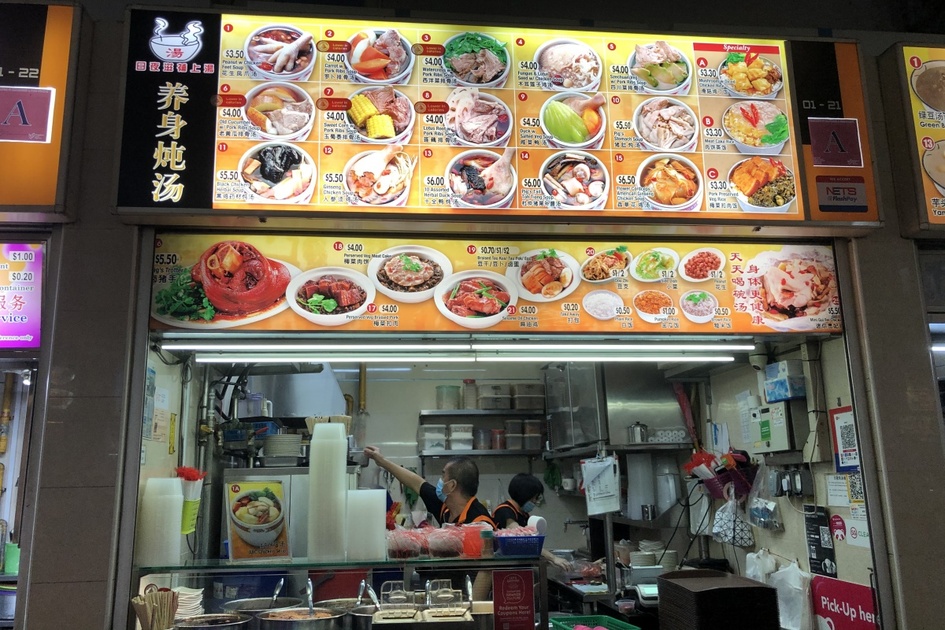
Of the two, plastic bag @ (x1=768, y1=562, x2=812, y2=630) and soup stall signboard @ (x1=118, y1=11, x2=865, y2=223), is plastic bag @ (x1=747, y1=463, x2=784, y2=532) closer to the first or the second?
plastic bag @ (x1=768, y1=562, x2=812, y2=630)

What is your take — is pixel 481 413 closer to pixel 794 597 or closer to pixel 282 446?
pixel 282 446

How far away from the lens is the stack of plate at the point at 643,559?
614 centimetres

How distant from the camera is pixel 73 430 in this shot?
331cm

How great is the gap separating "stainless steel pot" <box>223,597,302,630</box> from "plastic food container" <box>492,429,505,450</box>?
209 inches

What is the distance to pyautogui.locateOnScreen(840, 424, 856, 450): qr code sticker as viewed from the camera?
3852 mm

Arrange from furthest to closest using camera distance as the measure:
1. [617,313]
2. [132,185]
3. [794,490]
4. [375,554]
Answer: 1. [794,490]
2. [617,313]
3. [132,185]
4. [375,554]

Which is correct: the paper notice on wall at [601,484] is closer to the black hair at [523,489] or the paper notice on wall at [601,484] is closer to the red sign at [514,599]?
the black hair at [523,489]

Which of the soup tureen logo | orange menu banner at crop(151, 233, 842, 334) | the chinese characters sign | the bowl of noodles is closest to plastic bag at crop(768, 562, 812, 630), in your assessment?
orange menu banner at crop(151, 233, 842, 334)

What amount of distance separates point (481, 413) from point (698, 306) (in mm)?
4728

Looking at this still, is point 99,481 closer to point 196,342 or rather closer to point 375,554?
point 196,342

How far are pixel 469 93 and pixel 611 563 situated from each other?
4.36 metres

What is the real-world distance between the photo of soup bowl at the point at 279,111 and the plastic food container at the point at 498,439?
5.23 m

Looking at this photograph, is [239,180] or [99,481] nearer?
[99,481]

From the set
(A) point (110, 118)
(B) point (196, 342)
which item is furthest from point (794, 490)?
(A) point (110, 118)
